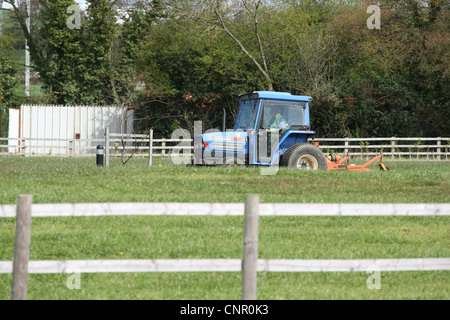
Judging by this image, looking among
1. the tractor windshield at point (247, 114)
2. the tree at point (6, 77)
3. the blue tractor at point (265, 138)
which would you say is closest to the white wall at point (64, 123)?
the tree at point (6, 77)

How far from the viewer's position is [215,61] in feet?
105

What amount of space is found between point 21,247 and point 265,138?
10.5 metres

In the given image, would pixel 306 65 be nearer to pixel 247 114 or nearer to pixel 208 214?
pixel 247 114

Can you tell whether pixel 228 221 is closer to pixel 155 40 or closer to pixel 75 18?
pixel 155 40

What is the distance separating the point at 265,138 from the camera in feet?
49.5

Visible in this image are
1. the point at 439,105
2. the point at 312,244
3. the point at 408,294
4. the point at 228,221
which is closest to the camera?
the point at 408,294

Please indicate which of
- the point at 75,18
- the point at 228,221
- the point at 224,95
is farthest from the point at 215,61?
the point at 228,221

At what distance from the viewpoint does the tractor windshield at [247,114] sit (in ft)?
50.0

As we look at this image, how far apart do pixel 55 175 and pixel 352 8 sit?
27306mm

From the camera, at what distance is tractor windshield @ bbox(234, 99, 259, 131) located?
15.2 meters

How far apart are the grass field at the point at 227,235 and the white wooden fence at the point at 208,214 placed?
778 millimetres

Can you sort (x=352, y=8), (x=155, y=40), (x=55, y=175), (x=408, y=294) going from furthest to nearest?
(x=352, y=8) < (x=155, y=40) < (x=55, y=175) < (x=408, y=294)

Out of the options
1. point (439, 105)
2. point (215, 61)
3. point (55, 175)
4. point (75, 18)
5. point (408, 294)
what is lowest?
point (408, 294)

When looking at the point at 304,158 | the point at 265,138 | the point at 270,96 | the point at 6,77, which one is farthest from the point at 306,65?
the point at 6,77
